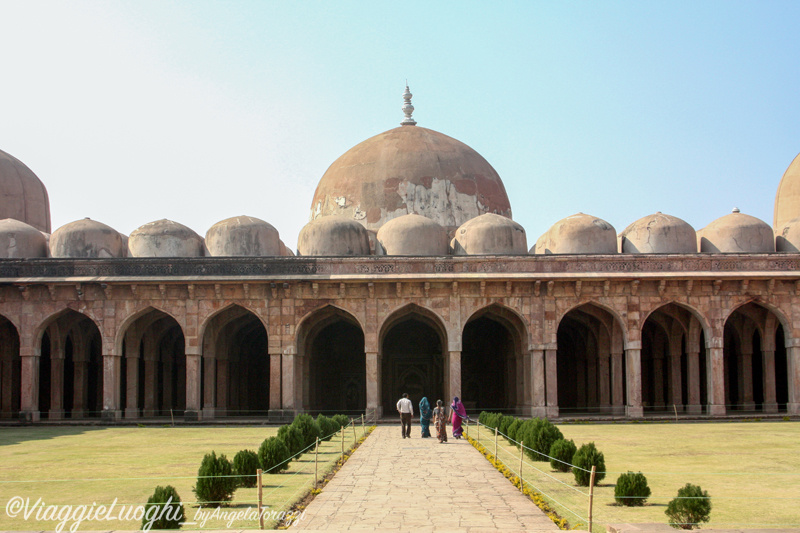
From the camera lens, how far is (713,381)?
77.8ft

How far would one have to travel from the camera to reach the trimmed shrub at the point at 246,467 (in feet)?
35.0

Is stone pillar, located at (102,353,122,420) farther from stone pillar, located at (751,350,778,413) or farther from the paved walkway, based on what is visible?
stone pillar, located at (751,350,778,413)

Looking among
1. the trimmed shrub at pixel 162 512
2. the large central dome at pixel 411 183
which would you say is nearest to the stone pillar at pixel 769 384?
the large central dome at pixel 411 183

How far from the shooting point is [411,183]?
97.9ft

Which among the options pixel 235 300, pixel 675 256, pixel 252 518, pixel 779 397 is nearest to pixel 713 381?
pixel 675 256

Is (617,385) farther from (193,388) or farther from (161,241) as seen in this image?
(161,241)

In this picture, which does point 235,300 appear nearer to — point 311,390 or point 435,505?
point 311,390

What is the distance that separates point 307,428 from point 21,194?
21725mm

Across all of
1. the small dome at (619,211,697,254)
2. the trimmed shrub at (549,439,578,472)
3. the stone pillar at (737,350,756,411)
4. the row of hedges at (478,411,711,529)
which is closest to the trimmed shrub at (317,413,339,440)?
the row of hedges at (478,411,711,529)

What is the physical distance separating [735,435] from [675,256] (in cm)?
690

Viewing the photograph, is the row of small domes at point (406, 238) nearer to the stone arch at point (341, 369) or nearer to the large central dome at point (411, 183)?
the large central dome at point (411, 183)

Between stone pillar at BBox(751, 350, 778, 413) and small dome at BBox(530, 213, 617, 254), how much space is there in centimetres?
512

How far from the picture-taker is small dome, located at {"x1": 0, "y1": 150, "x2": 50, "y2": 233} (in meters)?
31.6

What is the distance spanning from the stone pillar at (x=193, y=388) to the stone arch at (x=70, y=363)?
3.09 m
